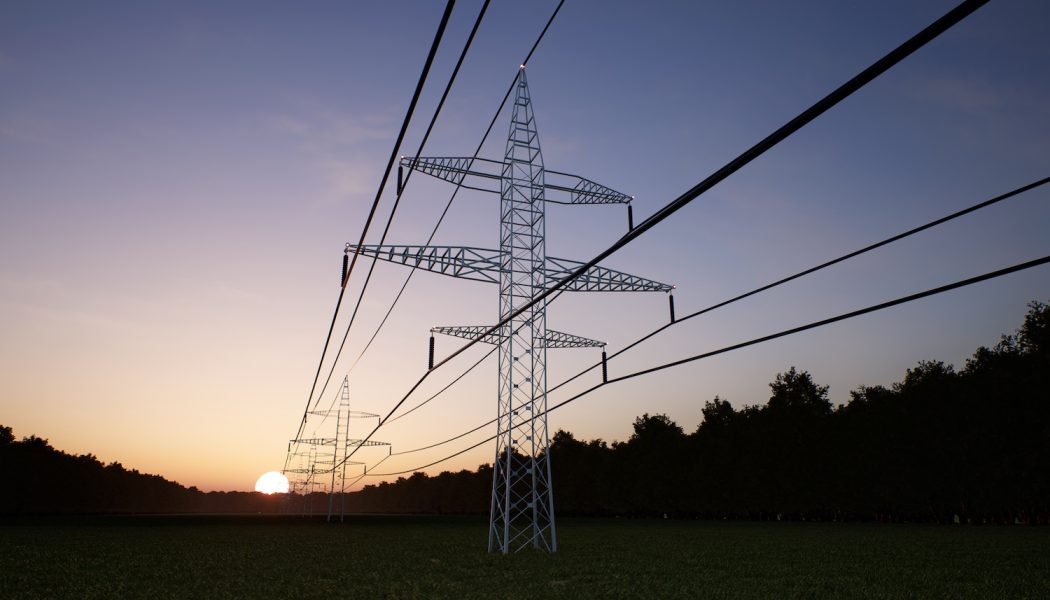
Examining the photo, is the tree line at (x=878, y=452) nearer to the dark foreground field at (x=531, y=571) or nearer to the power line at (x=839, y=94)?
the dark foreground field at (x=531, y=571)

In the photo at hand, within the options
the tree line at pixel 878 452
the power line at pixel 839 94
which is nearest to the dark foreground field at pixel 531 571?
the power line at pixel 839 94

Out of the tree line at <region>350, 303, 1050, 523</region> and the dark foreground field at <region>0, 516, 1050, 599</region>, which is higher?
the tree line at <region>350, 303, 1050, 523</region>

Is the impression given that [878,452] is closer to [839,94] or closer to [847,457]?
[847,457]

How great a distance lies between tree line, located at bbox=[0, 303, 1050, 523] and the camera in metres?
56.2

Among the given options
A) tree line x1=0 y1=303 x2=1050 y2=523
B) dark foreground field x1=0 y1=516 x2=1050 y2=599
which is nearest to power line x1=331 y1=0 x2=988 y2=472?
dark foreground field x1=0 y1=516 x2=1050 y2=599

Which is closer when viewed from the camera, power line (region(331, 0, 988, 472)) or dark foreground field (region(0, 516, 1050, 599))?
power line (region(331, 0, 988, 472))

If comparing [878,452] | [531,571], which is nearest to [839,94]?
[531,571]

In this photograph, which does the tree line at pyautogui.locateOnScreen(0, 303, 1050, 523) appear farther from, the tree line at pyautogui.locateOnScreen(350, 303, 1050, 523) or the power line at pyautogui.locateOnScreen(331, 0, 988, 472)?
the power line at pyautogui.locateOnScreen(331, 0, 988, 472)

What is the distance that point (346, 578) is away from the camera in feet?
68.1

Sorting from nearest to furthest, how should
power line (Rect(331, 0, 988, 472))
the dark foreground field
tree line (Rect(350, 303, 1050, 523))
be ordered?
power line (Rect(331, 0, 988, 472)) < the dark foreground field < tree line (Rect(350, 303, 1050, 523))

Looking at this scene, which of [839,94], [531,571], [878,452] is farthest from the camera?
[878,452]

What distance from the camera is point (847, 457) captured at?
77.6m

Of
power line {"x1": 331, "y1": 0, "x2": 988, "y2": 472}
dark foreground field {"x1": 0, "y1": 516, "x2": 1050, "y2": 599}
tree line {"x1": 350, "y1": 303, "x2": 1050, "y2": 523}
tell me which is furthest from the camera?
tree line {"x1": 350, "y1": 303, "x2": 1050, "y2": 523}

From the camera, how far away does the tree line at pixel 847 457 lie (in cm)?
5616
